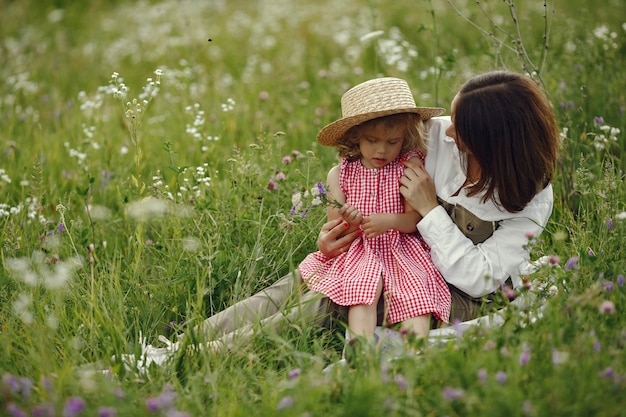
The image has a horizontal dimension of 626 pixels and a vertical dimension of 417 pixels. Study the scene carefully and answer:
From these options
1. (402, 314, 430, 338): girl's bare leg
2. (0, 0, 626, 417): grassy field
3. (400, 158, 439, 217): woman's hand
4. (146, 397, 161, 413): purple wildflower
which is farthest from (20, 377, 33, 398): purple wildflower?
(400, 158, 439, 217): woman's hand

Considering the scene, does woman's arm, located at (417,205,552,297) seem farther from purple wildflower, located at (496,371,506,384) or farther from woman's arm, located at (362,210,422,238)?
purple wildflower, located at (496,371,506,384)

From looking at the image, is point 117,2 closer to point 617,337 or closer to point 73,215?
point 73,215

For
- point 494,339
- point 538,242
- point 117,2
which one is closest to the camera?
point 494,339

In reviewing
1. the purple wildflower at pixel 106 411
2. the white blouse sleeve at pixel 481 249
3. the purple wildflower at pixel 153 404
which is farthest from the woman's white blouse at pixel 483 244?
the purple wildflower at pixel 106 411

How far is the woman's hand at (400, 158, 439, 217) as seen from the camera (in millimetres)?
2793

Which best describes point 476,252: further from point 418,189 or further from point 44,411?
point 44,411

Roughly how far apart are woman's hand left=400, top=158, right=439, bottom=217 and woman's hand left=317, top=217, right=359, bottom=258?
259mm

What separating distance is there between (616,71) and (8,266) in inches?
135

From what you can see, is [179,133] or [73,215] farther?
[179,133]

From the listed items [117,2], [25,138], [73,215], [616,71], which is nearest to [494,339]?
[73,215]

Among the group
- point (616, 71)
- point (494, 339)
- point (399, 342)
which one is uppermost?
point (616, 71)

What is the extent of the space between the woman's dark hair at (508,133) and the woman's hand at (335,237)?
56cm

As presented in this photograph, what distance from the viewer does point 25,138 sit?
456 centimetres

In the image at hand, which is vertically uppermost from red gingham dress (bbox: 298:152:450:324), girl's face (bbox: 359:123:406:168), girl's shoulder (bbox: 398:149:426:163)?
girl's face (bbox: 359:123:406:168)
